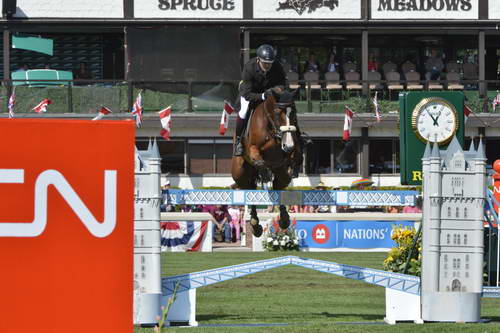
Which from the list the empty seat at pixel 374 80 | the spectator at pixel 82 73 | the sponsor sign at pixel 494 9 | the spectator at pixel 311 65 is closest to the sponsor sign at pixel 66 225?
the empty seat at pixel 374 80

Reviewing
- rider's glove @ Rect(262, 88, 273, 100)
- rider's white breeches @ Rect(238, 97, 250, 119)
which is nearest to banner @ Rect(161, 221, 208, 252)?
rider's white breeches @ Rect(238, 97, 250, 119)

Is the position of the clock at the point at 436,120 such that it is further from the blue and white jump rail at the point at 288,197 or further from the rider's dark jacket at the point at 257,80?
the rider's dark jacket at the point at 257,80

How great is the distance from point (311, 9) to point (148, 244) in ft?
80.1

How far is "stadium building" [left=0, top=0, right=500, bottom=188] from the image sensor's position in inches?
1315

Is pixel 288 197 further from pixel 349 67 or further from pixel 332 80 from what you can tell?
pixel 349 67

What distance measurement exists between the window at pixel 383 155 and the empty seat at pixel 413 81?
208 cm

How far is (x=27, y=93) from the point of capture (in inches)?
1289

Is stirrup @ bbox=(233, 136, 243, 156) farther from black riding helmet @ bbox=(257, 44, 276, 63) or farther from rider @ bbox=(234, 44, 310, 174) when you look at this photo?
black riding helmet @ bbox=(257, 44, 276, 63)

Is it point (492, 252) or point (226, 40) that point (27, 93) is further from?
point (492, 252)

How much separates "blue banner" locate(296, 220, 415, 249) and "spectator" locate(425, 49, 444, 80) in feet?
31.5

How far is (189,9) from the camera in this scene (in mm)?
34281

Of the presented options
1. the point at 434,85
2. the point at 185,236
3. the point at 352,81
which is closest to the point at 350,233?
the point at 185,236

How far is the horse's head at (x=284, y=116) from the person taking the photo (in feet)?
39.8

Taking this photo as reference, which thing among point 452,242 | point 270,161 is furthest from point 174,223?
point 452,242
